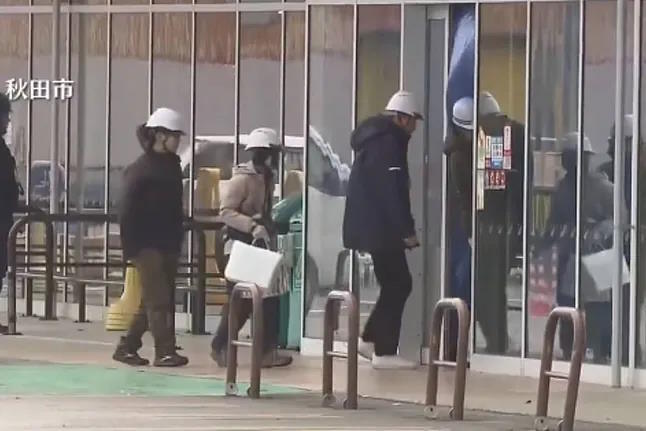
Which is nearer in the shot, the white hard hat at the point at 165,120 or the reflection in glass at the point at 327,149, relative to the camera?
the white hard hat at the point at 165,120

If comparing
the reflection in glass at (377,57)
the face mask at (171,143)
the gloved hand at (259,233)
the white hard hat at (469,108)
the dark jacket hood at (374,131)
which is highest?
the reflection in glass at (377,57)

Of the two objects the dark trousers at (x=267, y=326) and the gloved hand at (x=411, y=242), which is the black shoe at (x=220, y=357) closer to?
the dark trousers at (x=267, y=326)

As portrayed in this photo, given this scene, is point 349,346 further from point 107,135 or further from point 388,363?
point 107,135

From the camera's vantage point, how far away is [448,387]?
13.6 metres

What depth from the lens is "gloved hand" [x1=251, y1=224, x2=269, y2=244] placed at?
14.4 m

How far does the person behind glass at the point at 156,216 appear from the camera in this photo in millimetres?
14328

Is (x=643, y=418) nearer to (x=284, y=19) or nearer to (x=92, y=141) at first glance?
(x=284, y=19)

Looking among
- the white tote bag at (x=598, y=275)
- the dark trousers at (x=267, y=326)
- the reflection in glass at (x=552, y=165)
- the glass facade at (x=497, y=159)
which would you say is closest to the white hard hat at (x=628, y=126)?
the glass facade at (x=497, y=159)

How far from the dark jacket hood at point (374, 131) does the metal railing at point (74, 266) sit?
3.53 metres

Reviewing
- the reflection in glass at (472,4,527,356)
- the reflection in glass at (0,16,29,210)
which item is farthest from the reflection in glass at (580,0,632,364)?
the reflection in glass at (0,16,29,210)

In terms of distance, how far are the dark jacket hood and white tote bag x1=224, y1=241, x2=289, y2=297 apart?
1.61 m

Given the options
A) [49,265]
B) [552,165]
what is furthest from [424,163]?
[49,265]

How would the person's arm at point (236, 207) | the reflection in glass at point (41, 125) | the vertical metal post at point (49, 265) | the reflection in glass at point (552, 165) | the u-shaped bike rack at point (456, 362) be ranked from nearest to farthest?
the u-shaped bike rack at point (456, 362)
the reflection in glass at point (552, 165)
the person's arm at point (236, 207)
the vertical metal post at point (49, 265)
the reflection in glass at point (41, 125)

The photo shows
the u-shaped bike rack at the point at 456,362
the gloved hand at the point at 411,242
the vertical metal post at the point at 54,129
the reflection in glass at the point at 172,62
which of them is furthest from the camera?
the vertical metal post at the point at 54,129
